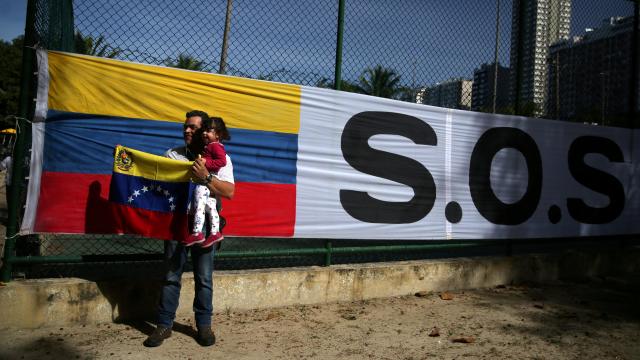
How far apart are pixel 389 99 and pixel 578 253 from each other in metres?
3.49

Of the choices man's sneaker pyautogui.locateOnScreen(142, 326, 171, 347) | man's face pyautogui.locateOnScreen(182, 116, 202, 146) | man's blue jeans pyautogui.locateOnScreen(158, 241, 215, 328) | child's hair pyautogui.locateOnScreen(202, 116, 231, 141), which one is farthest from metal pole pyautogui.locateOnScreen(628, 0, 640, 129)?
man's sneaker pyautogui.locateOnScreen(142, 326, 171, 347)

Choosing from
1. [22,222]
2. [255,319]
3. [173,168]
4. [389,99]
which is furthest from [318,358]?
[389,99]

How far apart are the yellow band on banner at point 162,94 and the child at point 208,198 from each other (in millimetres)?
697

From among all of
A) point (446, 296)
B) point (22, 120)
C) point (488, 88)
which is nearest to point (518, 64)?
point (488, 88)

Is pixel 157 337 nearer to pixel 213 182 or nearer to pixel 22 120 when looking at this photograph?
pixel 213 182

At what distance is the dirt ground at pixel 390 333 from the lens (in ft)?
11.4

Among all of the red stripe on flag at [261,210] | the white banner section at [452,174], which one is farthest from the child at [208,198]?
the white banner section at [452,174]

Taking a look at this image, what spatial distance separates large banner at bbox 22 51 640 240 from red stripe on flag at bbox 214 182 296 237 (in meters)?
0.01

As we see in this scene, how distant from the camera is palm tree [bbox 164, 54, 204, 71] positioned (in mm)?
4246

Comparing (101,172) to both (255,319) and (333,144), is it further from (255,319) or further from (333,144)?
(333,144)

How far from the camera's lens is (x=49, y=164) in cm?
381

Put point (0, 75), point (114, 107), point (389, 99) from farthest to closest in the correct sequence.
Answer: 1. point (0, 75)
2. point (389, 99)
3. point (114, 107)

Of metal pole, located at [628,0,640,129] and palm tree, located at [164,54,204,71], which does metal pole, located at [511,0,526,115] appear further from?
palm tree, located at [164,54,204,71]

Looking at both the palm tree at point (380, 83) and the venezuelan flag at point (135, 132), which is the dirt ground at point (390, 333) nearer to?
the venezuelan flag at point (135, 132)
